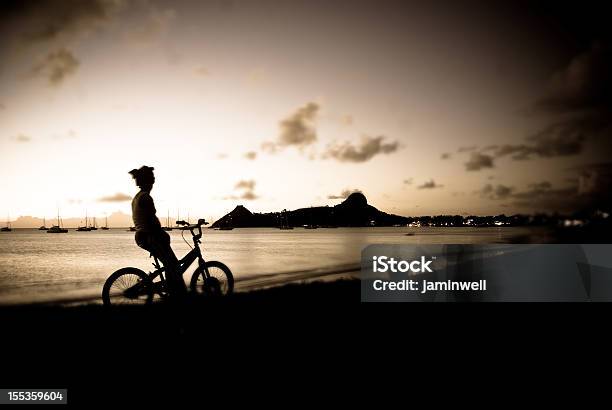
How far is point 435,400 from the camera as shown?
395 cm

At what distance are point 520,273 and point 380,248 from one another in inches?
140

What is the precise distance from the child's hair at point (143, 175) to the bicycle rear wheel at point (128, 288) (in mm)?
1775

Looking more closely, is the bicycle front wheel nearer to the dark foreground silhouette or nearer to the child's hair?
the dark foreground silhouette

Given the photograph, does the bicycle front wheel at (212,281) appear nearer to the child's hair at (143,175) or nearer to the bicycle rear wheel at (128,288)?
the bicycle rear wheel at (128,288)

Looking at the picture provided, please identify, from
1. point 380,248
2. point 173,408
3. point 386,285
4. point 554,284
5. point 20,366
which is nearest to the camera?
point 173,408

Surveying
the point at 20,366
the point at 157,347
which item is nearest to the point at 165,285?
the point at 157,347

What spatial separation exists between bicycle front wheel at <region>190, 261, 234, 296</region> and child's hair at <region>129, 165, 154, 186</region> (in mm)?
2219

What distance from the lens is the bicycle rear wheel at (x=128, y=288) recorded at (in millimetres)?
7980

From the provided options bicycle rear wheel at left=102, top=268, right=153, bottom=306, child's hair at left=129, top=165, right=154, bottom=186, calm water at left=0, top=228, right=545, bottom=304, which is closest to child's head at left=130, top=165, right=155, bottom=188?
child's hair at left=129, top=165, right=154, bottom=186

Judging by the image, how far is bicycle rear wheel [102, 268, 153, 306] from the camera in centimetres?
798

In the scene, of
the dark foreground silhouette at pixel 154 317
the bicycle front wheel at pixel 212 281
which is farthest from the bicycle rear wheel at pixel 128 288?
the bicycle front wheel at pixel 212 281

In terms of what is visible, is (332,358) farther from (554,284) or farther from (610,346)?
(554,284)

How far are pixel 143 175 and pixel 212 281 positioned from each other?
2.81m

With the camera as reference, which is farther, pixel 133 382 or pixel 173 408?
pixel 133 382
